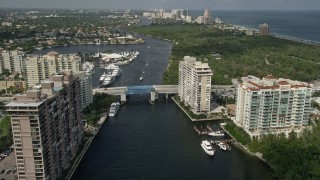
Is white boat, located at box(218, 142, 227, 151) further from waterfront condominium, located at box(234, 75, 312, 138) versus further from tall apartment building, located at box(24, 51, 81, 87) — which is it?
tall apartment building, located at box(24, 51, 81, 87)

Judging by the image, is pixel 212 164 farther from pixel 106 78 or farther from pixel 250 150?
pixel 106 78

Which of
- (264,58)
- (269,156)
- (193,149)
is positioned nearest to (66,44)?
(264,58)

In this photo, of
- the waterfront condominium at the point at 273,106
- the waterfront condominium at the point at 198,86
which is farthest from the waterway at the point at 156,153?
the waterfront condominium at the point at 273,106

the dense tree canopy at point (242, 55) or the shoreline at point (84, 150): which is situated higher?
the dense tree canopy at point (242, 55)

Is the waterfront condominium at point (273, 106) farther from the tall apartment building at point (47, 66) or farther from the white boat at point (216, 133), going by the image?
the tall apartment building at point (47, 66)

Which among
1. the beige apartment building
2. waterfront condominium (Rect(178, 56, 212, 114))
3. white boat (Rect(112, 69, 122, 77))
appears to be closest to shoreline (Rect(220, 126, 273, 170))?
waterfront condominium (Rect(178, 56, 212, 114))

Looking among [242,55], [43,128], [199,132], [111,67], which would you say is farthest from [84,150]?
[242,55]
